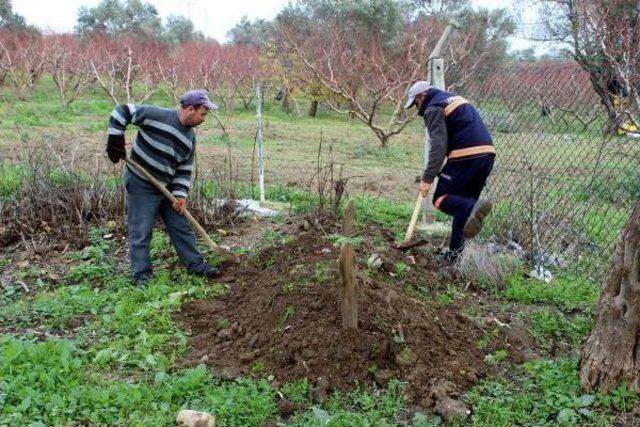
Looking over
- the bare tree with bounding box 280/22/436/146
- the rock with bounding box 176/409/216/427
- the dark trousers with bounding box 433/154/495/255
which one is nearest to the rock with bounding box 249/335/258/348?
the rock with bounding box 176/409/216/427

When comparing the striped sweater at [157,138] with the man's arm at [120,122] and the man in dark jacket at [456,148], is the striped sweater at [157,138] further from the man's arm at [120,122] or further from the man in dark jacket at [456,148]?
the man in dark jacket at [456,148]

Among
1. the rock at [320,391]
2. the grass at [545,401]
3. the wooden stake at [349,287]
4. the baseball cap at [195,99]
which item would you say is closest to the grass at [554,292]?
the grass at [545,401]

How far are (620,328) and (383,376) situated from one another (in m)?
1.21

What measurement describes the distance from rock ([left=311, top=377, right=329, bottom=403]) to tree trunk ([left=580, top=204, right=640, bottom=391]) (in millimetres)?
1321

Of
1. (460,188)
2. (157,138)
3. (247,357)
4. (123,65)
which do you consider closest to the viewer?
(247,357)

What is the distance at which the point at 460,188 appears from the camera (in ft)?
16.9

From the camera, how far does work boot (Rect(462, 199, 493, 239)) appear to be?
4719mm

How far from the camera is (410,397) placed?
3.16m

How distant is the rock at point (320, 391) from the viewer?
10.3 feet

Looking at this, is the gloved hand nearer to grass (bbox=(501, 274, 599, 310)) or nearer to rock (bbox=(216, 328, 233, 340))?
rock (bbox=(216, 328, 233, 340))

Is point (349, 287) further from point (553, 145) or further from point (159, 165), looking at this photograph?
point (553, 145)

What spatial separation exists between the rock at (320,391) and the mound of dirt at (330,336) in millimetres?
20

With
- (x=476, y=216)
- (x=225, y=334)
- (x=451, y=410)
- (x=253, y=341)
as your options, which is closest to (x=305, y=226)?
(x=476, y=216)

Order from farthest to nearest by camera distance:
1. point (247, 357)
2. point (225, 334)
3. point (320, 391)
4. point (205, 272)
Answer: point (205, 272)
point (225, 334)
point (247, 357)
point (320, 391)
